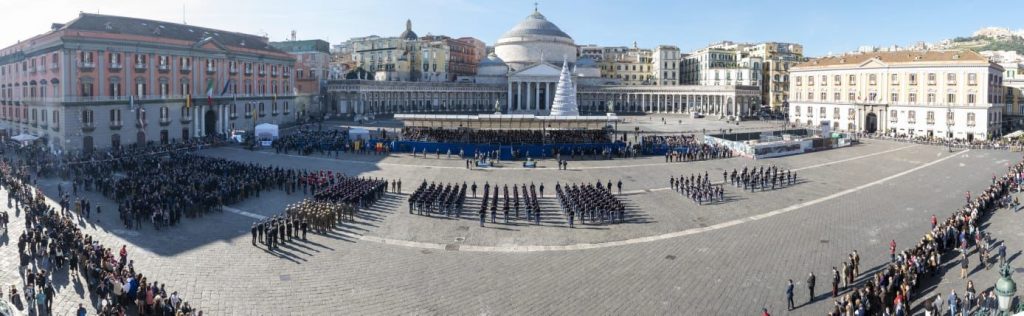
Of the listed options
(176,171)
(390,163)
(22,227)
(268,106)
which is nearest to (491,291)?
(22,227)

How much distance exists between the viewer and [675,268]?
2347cm

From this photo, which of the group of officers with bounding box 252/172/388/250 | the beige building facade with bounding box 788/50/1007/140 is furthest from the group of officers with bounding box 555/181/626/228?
the beige building facade with bounding box 788/50/1007/140

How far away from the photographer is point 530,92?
408 ft

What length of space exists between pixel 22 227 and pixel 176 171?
11.8 meters

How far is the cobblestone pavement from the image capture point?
20.0 metres

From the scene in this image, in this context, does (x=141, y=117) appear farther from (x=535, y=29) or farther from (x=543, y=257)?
(x=535, y=29)

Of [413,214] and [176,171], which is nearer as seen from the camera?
[413,214]

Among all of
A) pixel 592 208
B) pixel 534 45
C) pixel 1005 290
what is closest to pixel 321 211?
pixel 592 208

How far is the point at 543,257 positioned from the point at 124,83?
50595mm

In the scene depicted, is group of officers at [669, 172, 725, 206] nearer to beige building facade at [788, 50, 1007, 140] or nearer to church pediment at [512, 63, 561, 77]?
beige building facade at [788, 50, 1007, 140]

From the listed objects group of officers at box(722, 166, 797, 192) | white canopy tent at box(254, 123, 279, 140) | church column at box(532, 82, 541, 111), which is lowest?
group of officers at box(722, 166, 797, 192)

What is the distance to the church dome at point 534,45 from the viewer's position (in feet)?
454

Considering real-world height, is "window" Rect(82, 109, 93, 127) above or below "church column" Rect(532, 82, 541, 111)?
below

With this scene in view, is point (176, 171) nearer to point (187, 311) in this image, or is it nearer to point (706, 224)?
point (187, 311)
